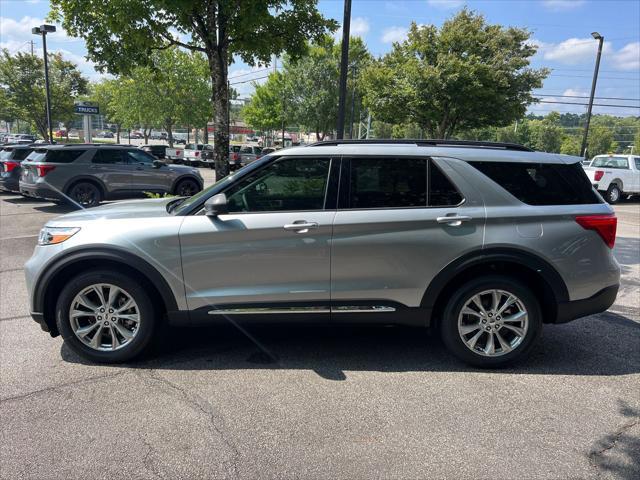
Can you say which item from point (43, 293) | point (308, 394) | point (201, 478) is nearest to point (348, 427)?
point (308, 394)

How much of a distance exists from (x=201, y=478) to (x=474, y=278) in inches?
97.7

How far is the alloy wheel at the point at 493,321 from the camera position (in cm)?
374

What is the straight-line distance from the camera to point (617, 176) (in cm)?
1819

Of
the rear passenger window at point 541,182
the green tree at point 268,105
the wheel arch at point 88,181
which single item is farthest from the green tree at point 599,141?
the rear passenger window at point 541,182

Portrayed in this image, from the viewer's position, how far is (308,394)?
3402mm

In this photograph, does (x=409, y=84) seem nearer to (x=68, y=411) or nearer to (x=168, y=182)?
(x=168, y=182)

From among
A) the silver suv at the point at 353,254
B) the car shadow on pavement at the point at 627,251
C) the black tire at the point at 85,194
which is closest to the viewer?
the silver suv at the point at 353,254

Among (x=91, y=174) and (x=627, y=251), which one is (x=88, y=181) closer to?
(x=91, y=174)

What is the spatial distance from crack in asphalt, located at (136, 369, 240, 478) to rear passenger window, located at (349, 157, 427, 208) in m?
1.86

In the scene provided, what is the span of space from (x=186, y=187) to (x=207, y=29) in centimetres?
665

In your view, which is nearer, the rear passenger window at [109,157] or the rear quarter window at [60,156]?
the rear quarter window at [60,156]

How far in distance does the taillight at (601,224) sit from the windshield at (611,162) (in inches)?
695

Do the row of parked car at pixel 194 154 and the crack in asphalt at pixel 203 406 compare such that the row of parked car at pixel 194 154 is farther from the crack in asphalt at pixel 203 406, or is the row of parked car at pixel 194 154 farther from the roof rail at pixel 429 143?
the crack in asphalt at pixel 203 406

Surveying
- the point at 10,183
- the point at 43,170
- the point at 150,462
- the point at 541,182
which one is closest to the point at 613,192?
the point at 541,182
